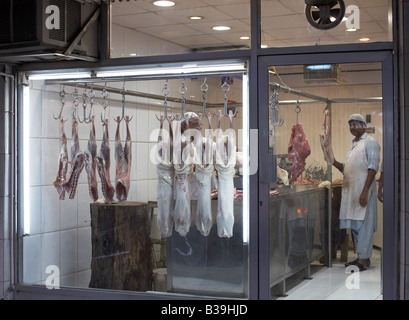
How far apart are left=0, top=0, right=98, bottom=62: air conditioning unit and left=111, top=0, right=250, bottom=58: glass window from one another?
22 cm

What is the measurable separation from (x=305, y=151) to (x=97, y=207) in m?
1.59

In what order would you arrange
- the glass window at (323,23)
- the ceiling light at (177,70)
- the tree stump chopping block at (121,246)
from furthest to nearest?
the tree stump chopping block at (121,246), the ceiling light at (177,70), the glass window at (323,23)

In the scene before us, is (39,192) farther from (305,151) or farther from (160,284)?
(305,151)

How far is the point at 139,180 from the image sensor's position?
15.3 ft

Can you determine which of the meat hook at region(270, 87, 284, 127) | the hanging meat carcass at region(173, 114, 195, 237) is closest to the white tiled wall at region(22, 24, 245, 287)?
the hanging meat carcass at region(173, 114, 195, 237)

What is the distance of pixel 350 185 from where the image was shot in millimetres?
4227

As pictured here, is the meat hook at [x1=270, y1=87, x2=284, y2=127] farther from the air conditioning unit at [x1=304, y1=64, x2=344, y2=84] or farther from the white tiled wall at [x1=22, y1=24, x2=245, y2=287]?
the white tiled wall at [x1=22, y1=24, x2=245, y2=287]

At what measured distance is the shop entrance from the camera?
13.7 ft

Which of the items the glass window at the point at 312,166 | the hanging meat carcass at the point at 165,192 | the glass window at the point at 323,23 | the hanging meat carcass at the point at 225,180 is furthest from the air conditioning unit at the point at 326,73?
the hanging meat carcass at the point at 165,192

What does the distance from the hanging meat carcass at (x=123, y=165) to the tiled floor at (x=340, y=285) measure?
1342 mm

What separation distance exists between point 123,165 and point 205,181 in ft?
2.10

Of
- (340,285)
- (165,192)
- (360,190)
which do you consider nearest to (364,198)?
(360,190)

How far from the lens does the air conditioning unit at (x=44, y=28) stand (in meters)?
4.29

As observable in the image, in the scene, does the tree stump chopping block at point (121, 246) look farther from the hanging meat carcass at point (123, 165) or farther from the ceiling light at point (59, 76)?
the ceiling light at point (59, 76)
